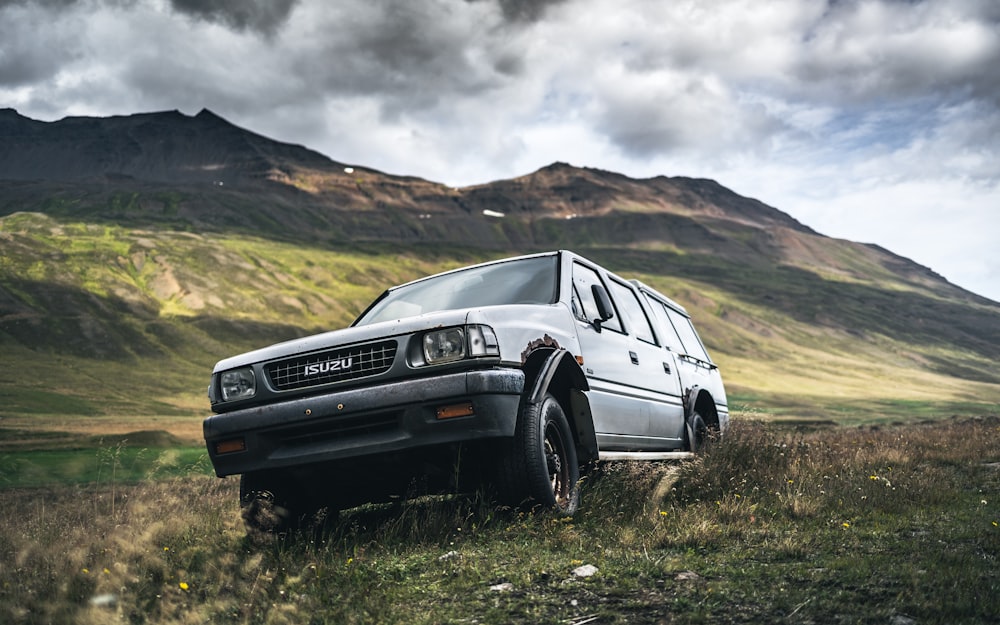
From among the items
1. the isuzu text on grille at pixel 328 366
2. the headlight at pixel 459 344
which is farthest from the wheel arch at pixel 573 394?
the isuzu text on grille at pixel 328 366

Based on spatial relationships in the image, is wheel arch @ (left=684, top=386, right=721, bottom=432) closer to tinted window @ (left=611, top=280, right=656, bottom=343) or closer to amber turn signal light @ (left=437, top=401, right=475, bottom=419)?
tinted window @ (left=611, top=280, right=656, bottom=343)

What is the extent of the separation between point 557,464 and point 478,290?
1568 millimetres

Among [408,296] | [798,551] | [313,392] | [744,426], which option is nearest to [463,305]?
[408,296]

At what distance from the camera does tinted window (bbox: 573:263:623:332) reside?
5965 millimetres

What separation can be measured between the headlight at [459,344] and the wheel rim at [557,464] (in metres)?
0.73

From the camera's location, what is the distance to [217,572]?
4.20m

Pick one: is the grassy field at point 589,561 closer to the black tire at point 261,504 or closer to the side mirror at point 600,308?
the black tire at point 261,504

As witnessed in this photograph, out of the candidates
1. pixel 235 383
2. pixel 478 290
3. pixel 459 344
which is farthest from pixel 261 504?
pixel 478 290

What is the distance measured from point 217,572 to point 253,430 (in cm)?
89

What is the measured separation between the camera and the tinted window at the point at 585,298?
5.96 m

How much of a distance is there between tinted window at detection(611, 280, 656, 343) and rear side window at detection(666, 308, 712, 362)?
129 centimetres

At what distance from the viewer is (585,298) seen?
6156mm

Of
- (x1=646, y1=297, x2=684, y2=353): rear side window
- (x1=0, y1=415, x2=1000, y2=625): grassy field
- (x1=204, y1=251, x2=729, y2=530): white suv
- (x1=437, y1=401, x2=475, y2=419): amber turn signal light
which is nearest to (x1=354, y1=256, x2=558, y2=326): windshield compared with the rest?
(x1=204, y1=251, x2=729, y2=530): white suv

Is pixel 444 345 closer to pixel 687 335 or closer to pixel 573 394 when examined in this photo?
pixel 573 394
